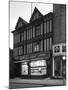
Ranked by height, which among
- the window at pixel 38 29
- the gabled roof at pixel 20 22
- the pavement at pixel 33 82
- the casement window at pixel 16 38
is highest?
the gabled roof at pixel 20 22

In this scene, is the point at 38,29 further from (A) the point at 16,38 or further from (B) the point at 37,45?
(A) the point at 16,38

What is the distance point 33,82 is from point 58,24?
148 cm

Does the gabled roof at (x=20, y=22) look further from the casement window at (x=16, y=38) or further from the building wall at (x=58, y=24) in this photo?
the building wall at (x=58, y=24)

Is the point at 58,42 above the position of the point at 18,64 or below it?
above

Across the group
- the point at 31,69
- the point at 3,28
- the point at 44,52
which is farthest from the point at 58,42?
the point at 3,28

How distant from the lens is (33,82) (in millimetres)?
7238

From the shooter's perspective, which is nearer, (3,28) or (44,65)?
(3,28)

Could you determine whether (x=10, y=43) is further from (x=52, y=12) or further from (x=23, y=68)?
(x=52, y=12)

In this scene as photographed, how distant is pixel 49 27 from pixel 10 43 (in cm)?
103

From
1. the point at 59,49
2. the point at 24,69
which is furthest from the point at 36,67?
the point at 59,49

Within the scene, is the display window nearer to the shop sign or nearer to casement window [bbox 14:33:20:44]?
the shop sign

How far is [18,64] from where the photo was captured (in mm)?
7152

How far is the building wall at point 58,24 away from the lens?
7.34m

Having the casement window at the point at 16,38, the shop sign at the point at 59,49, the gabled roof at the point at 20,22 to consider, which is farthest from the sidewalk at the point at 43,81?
the gabled roof at the point at 20,22
